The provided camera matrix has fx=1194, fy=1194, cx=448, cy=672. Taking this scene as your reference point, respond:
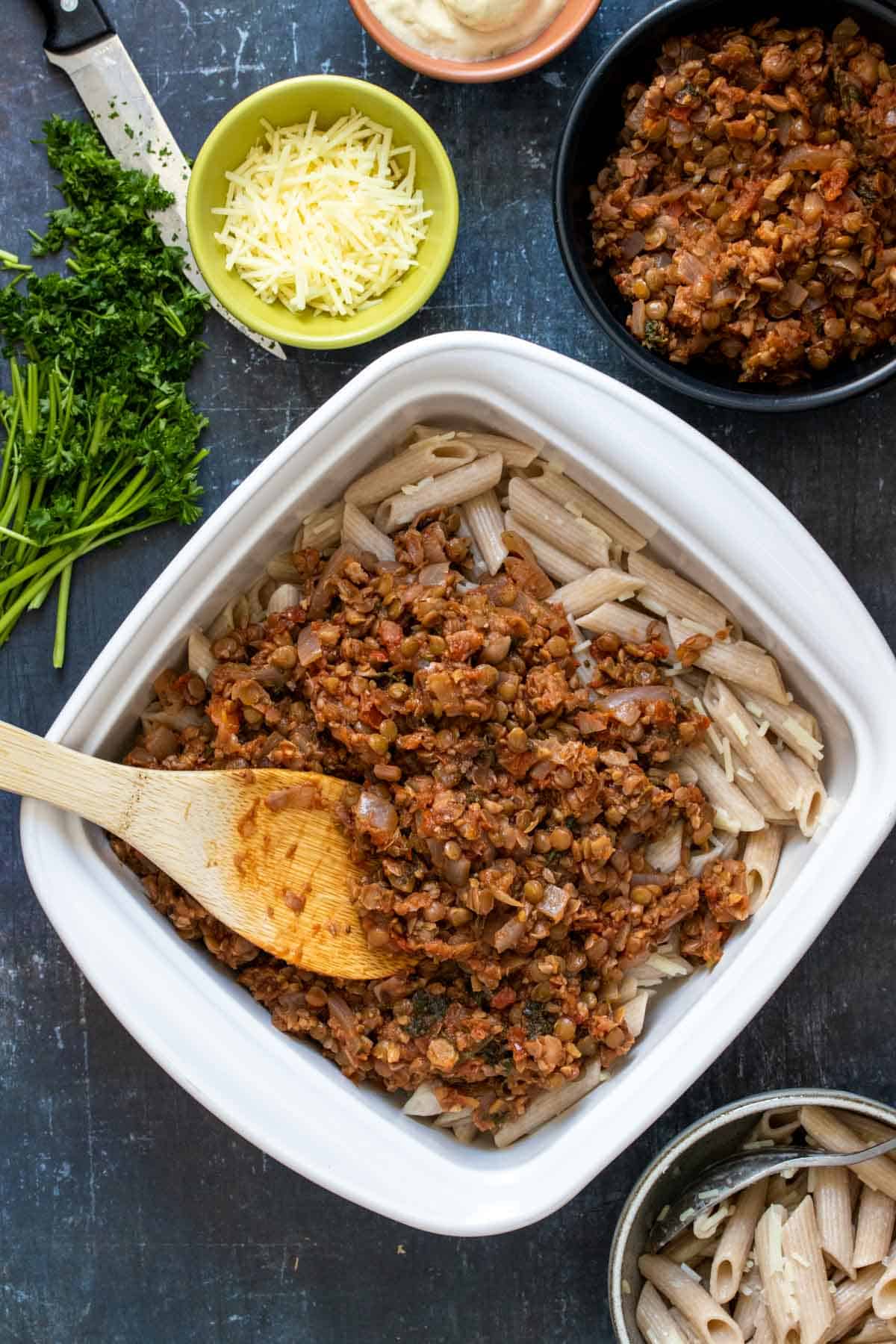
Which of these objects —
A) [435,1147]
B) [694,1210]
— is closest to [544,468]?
[435,1147]

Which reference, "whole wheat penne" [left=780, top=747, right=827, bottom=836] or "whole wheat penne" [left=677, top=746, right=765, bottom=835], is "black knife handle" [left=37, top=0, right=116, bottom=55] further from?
"whole wheat penne" [left=780, top=747, right=827, bottom=836]

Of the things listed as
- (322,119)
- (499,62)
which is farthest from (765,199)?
(322,119)

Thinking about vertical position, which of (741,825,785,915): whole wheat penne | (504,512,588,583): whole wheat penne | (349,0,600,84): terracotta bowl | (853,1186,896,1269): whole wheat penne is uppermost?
(349,0,600,84): terracotta bowl

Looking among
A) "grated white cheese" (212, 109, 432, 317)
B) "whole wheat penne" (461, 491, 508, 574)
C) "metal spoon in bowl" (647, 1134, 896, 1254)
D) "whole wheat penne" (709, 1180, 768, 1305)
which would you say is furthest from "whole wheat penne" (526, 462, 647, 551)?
"whole wheat penne" (709, 1180, 768, 1305)

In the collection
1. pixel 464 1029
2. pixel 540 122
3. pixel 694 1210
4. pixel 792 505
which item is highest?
pixel 540 122

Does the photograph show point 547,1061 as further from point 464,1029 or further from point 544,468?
point 544,468

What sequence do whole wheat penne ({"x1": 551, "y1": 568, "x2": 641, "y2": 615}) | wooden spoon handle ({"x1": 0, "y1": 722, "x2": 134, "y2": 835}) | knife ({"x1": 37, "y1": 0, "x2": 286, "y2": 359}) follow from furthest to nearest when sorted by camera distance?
knife ({"x1": 37, "y1": 0, "x2": 286, "y2": 359}) < whole wheat penne ({"x1": 551, "y1": 568, "x2": 641, "y2": 615}) < wooden spoon handle ({"x1": 0, "y1": 722, "x2": 134, "y2": 835})

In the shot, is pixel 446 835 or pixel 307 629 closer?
pixel 446 835
